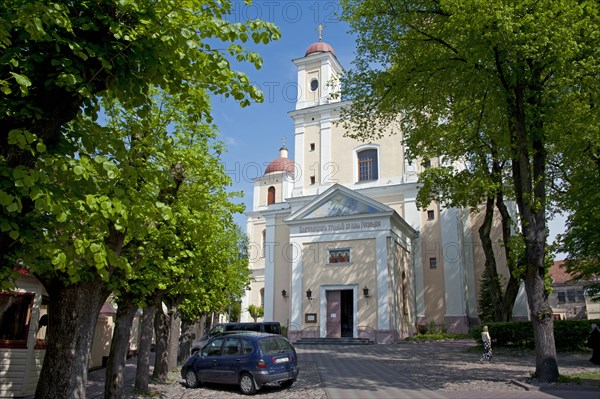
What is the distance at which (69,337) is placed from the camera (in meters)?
8.80

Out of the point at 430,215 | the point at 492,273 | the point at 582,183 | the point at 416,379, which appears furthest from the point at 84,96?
the point at 430,215

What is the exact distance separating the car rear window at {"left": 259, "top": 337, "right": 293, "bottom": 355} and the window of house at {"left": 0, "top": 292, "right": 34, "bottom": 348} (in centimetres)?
731

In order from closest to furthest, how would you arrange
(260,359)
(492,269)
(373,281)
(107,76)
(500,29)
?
(107,76) → (500,29) → (260,359) → (492,269) → (373,281)

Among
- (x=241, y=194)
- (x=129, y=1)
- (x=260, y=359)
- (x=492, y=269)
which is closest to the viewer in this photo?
(x=129, y=1)

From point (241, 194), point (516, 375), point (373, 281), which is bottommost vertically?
point (516, 375)

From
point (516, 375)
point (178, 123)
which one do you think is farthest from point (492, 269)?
point (178, 123)

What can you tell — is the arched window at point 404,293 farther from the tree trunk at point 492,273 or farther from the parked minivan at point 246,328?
the parked minivan at point 246,328

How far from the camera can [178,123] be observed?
45.6ft

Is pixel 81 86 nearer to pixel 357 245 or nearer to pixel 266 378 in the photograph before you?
pixel 266 378

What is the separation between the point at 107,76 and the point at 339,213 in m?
26.5

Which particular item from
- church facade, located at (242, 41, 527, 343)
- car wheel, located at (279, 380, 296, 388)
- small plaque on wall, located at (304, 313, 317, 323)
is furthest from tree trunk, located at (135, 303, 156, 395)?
small plaque on wall, located at (304, 313, 317, 323)

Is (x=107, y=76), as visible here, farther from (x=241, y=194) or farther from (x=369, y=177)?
(x=369, y=177)

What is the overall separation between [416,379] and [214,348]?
252 inches

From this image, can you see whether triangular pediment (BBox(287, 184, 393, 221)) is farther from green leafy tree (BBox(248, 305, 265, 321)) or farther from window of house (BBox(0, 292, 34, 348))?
window of house (BBox(0, 292, 34, 348))
